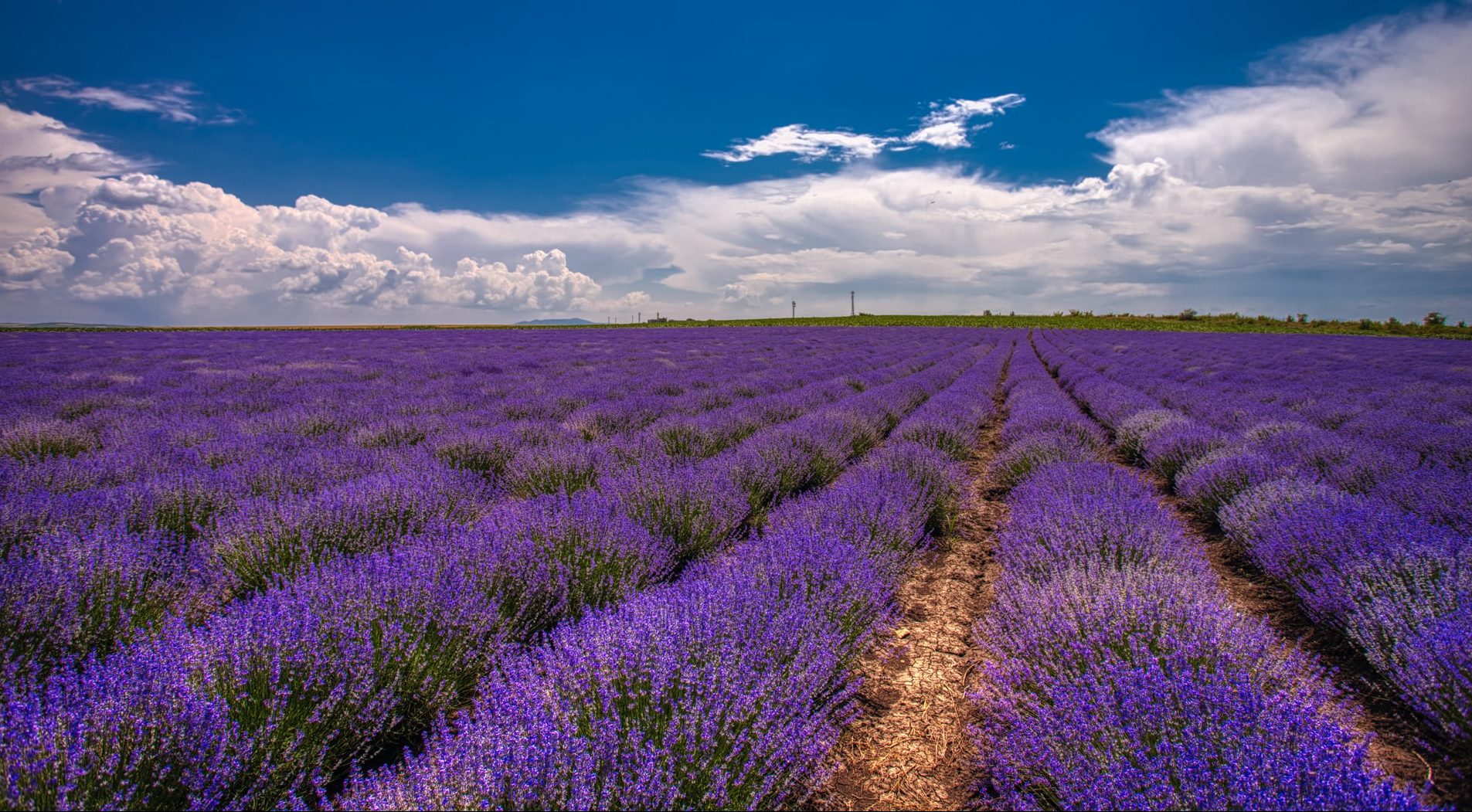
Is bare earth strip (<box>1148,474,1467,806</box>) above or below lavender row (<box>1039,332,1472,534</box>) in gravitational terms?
below

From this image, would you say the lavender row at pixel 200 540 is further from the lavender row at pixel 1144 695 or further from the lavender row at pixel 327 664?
the lavender row at pixel 1144 695

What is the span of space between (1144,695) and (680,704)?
1158 mm

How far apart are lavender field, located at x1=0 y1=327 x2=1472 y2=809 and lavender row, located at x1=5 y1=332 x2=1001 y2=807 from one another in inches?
0.4

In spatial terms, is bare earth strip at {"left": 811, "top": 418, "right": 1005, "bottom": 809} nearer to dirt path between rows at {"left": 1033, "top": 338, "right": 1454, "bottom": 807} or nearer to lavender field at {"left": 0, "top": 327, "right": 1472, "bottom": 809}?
lavender field at {"left": 0, "top": 327, "right": 1472, "bottom": 809}

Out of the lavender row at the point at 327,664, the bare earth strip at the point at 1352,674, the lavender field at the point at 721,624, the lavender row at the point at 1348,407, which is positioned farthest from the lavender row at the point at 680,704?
the lavender row at the point at 1348,407

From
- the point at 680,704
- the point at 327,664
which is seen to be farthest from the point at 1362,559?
the point at 327,664

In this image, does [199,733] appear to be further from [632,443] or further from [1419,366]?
[1419,366]

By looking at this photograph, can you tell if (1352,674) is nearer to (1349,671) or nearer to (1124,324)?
(1349,671)

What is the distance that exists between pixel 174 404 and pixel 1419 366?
20818mm

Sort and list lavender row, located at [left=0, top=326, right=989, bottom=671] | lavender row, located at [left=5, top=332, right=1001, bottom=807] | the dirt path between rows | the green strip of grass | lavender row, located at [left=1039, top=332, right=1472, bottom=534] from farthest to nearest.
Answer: the green strip of grass → lavender row, located at [left=1039, top=332, right=1472, bottom=534] → lavender row, located at [left=0, top=326, right=989, bottom=671] → the dirt path between rows → lavender row, located at [left=5, top=332, right=1001, bottom=807]

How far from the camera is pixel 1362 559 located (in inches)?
91.2

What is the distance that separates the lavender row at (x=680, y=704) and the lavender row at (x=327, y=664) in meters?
0.17

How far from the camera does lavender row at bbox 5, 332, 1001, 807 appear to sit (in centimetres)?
117

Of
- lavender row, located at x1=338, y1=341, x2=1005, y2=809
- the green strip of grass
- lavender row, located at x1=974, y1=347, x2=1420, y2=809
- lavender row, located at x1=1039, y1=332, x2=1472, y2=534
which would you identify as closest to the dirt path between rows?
lavender row, located at x1=974, y1=347, x2=1420, y2=809
